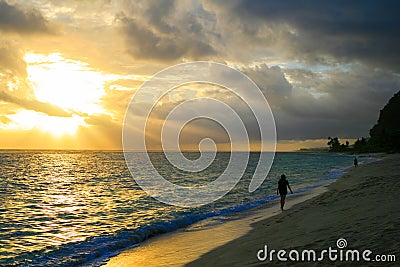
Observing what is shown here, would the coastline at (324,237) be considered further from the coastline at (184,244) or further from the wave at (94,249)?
the wave at (94,249)

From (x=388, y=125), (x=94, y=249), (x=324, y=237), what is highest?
(x=388, y=125)

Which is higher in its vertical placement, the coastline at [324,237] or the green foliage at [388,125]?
the green foliage at [388,125]

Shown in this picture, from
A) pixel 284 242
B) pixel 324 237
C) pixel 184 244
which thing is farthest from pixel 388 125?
pixel 324 237

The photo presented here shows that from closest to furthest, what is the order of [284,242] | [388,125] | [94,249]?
1. [284,242]
2. [94,249]
3. [388,125]

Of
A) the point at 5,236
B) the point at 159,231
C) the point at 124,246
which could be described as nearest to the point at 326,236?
the point at 124,246

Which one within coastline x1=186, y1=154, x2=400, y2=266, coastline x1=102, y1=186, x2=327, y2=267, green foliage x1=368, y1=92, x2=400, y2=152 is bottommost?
coastline x1=102, y1=186, x2=327, y2=267

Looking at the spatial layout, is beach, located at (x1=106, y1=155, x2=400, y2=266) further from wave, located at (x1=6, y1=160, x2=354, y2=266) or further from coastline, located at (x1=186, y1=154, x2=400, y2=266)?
wave, located at (x1=6, y1=160, x2=354, y2=266)

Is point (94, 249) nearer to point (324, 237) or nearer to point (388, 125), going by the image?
→ point (324, 237)

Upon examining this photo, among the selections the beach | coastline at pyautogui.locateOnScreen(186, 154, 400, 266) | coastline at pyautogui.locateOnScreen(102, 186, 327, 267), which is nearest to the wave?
coastline at pyautogui.locateOnScreen(102, 186, 327, 267)

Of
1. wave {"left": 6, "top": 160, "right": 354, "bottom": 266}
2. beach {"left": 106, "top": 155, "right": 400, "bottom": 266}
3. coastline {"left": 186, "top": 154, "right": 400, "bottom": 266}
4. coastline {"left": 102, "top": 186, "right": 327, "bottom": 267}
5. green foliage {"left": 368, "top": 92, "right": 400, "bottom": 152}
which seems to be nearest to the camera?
coastline {"left": 186, "top": 154, "right": 400, "bottom": 266}

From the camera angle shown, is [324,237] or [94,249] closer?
[324,237]

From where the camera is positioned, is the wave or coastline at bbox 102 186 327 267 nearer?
coastline at bbox 102 186 327 267

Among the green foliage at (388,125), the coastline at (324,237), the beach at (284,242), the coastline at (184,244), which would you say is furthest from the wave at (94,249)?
the green foliage at (388,125)

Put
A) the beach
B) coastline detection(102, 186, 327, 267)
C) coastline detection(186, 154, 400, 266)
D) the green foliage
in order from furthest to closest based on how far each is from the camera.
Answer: the green foliage, coastline detection(102, 186, 327, 267), the beach, coastline detection(186, 154, 400, 266)
